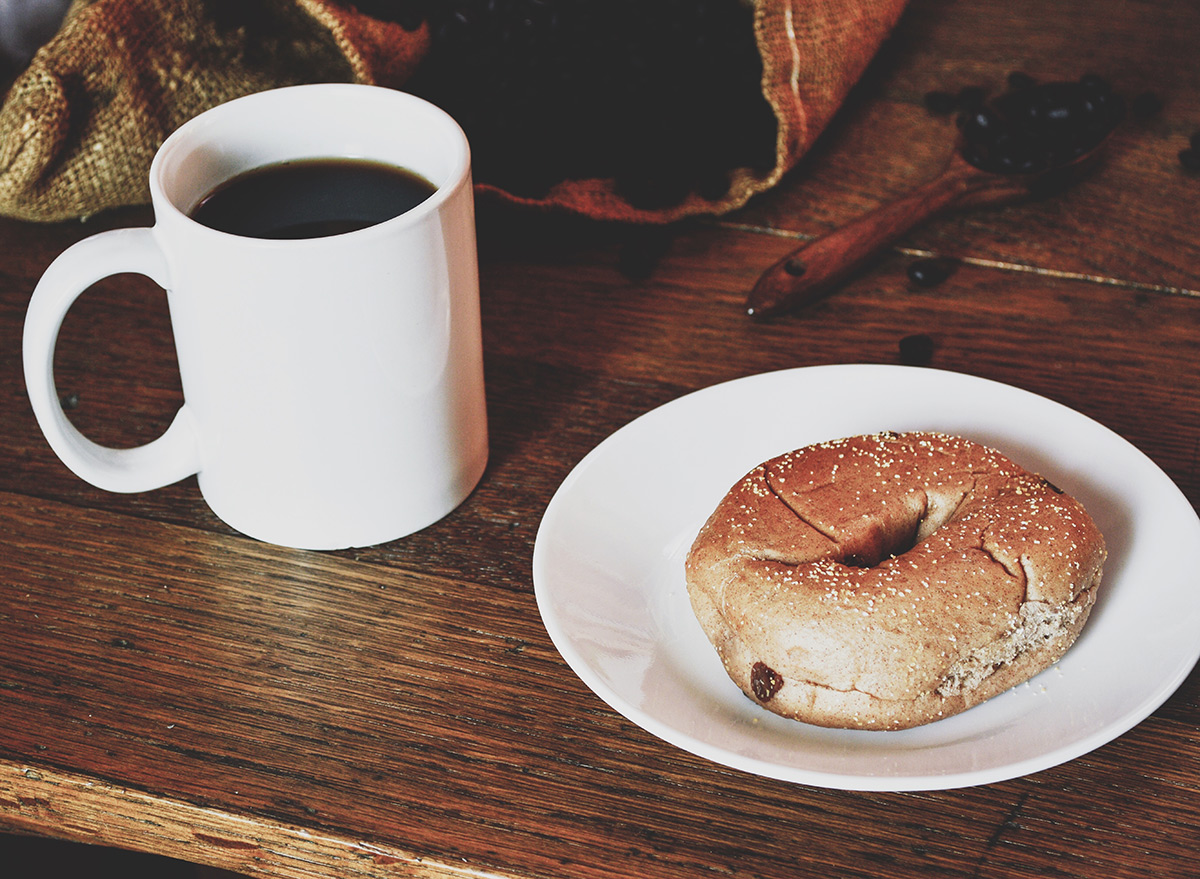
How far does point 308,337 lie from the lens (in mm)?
645

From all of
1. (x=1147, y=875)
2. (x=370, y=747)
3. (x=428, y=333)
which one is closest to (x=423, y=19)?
(x=428, y=333)

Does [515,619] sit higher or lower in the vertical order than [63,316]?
lower

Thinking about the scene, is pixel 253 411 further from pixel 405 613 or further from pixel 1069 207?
pixel 1069 207

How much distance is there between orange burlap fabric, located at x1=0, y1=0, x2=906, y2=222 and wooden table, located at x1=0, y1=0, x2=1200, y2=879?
5 cm

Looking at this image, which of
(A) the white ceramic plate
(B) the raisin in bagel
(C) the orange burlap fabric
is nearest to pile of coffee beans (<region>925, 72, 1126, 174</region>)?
(C) the orange burlap fabric

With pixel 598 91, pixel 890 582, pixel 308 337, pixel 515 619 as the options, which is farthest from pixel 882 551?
pixel 598 91

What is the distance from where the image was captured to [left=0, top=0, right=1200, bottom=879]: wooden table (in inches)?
23.0

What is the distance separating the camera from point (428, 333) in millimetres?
682

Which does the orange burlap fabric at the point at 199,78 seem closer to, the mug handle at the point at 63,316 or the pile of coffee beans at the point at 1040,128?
the pile of coffee beans at the point at 1040,128

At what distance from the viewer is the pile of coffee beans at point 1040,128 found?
1106 mm

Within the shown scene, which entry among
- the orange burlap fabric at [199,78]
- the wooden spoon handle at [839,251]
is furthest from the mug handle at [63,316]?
the wooden spoon handle at [839,251]

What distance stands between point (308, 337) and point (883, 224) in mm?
592

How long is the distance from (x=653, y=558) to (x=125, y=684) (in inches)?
12.9

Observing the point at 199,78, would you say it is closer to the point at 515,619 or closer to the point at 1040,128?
the point at 515,619
